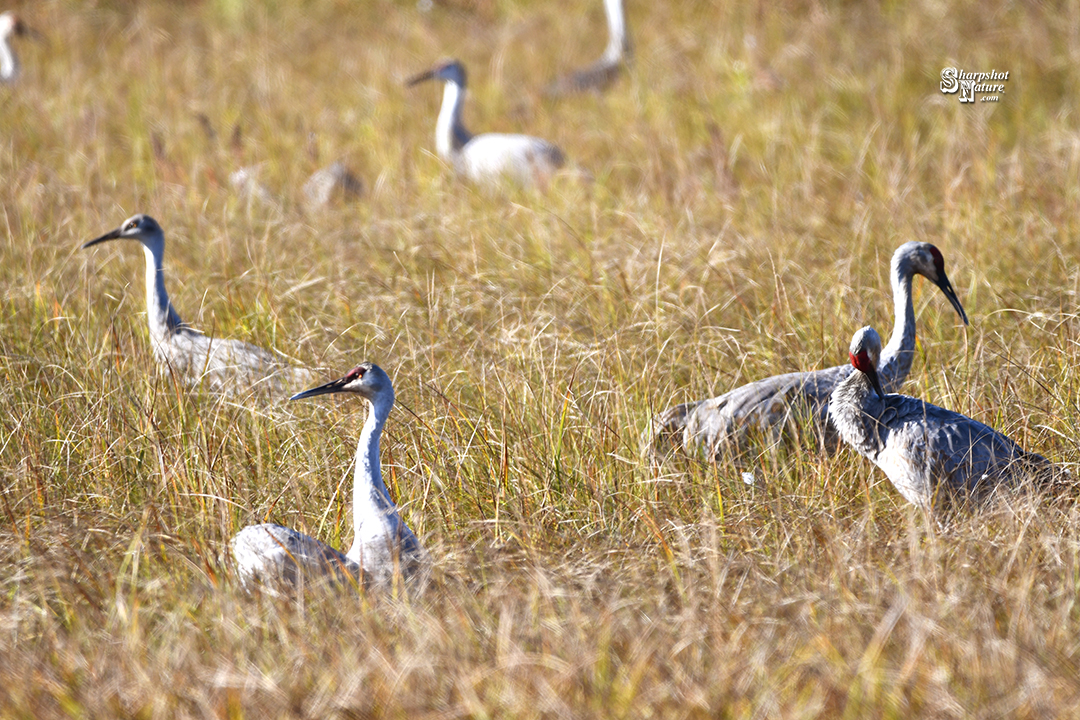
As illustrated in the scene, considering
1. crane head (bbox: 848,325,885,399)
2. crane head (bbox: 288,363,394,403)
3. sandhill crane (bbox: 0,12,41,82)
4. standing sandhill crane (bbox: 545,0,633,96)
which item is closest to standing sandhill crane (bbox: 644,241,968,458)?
crane head (bbox: 848,325,885,399)

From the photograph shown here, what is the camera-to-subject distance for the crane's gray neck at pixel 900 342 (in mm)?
4219

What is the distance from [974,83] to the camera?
290 inches

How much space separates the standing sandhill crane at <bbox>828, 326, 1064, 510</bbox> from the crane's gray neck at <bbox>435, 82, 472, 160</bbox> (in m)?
5.00

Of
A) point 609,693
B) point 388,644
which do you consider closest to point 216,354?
point 388,644

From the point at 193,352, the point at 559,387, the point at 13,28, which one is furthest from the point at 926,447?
the point at 13,28

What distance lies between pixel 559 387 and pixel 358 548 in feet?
3.83

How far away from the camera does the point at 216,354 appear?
4.54 metres

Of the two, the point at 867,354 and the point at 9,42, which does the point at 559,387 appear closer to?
the point at 867,354

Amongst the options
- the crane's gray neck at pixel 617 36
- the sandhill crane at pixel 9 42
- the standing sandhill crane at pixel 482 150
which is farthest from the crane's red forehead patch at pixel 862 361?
the sandhill crane at pixel 9 42

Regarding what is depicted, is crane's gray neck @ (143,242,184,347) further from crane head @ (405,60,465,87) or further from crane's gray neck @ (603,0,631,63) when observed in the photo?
crane's gray neck @ (603,0,631,63)

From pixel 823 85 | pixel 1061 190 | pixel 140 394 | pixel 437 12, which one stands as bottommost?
pixel 140 394

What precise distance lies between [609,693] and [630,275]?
2852mm

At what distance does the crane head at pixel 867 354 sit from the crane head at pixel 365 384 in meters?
1.52

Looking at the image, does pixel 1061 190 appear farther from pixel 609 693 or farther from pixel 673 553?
pixel 609 693
